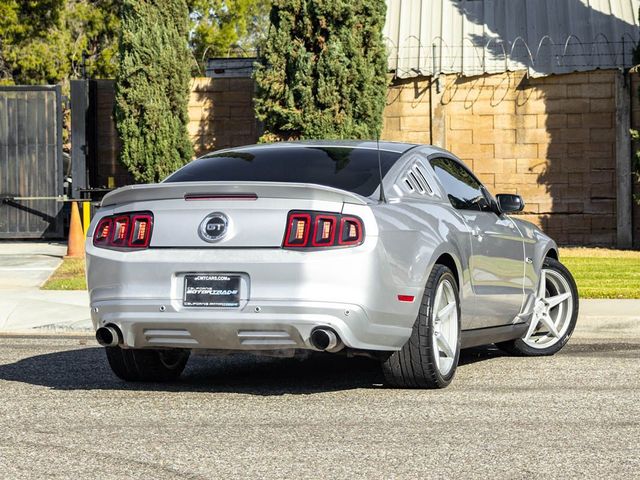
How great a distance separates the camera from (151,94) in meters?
19.8

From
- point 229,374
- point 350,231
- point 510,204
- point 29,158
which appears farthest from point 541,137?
point 350,231

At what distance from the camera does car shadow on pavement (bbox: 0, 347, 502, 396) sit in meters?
7.87

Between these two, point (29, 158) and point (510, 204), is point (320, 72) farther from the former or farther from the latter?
point (510, 204)

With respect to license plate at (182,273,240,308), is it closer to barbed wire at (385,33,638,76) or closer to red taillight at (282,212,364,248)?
red taillight at (282,212,364,248)

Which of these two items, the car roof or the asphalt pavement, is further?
the car roof

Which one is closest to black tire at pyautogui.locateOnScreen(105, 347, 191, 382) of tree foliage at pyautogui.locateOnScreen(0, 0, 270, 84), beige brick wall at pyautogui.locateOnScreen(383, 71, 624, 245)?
beige brick wall at pyautogui.locateOnScreen(383, 71, 624, 245)

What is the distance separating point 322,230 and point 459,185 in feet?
6.75

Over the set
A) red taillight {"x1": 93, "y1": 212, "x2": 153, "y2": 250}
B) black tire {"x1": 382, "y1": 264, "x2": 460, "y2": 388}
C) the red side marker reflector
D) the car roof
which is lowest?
black tire {"x1": 382, "y1": 264, "x2": 460, "y2": 388}

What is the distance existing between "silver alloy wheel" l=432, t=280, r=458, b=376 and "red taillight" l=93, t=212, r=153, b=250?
1771mm

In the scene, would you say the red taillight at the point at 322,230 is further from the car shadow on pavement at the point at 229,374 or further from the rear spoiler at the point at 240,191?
the car shadow on pavement at the point at 229,374

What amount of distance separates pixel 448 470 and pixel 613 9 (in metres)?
19.9

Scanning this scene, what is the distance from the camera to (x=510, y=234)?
905 centimetres

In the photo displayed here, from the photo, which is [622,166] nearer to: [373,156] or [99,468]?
[373,156]

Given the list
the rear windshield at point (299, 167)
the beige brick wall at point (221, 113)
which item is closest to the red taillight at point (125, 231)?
the rear windshield at point (299, 167)
